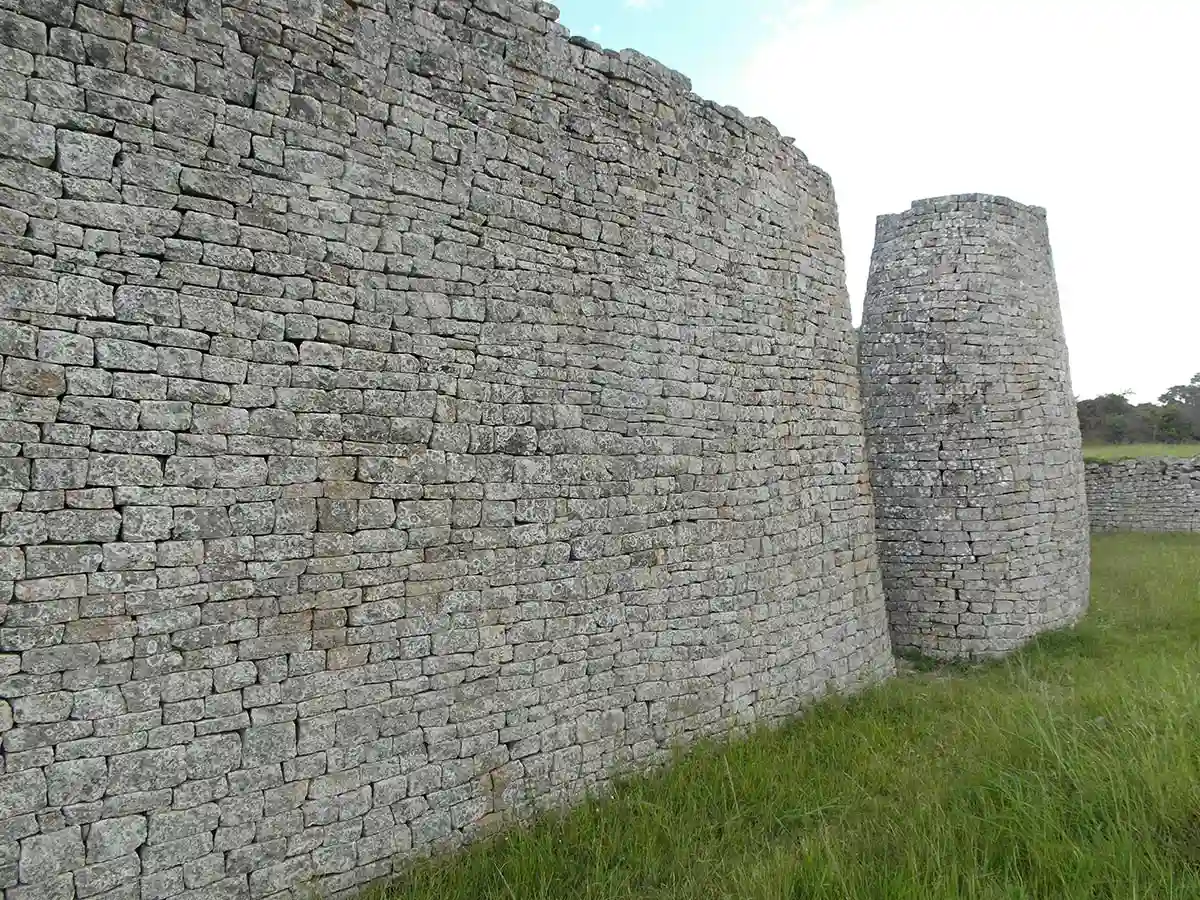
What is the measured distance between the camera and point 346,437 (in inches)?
150

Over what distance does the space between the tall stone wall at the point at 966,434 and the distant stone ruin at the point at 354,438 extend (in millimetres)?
2853

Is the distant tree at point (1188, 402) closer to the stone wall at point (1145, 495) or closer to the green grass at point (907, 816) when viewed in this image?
the stone wall at point (1145, 495)

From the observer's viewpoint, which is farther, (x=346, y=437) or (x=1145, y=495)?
(x=1145, y=495)

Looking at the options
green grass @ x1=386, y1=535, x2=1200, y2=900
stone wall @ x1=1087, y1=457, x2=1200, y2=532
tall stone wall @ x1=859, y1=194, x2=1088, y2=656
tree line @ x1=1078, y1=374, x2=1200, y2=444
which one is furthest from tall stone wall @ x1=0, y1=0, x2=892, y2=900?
tree line @ x1=1078, y1=374, x2=1200, y2=444

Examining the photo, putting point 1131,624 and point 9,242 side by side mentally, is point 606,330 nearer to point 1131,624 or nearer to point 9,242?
point 9,242

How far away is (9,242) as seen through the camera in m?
3.03

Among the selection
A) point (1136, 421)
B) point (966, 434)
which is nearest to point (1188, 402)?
point (1136, 421)

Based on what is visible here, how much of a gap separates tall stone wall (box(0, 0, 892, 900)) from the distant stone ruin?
0.05ft

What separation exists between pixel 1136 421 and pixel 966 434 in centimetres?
3150

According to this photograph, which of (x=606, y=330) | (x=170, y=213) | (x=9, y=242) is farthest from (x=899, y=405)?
(x=9, y=242)

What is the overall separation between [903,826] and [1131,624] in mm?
6220

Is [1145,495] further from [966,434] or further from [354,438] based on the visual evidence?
[354,438]

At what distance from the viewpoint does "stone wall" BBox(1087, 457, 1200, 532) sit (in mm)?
16750

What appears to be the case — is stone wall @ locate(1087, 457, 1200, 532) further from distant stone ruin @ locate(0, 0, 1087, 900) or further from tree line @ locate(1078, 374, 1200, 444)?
distant stone ruin @ locate(0, 0, 1087, 900)
